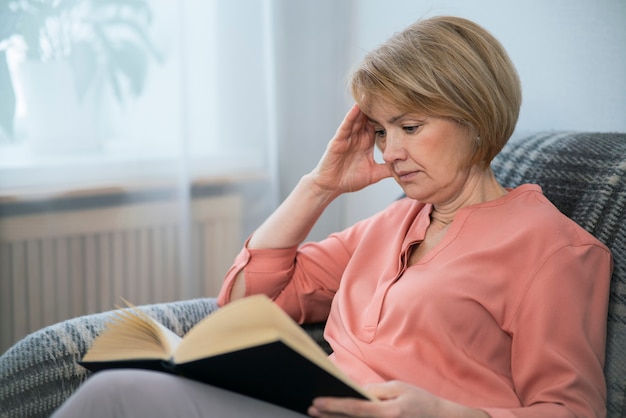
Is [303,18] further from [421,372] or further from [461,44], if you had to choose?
[421,372]

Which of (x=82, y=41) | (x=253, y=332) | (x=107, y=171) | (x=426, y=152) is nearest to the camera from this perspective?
(x=253, y=332)

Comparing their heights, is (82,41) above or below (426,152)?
above

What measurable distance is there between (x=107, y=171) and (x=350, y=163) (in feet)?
2.63

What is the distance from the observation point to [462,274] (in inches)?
43.3

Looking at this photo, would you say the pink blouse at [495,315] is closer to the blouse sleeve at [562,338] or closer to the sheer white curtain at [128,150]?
the blouse sleeve at [562,338]

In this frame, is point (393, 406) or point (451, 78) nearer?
point (393, 406)

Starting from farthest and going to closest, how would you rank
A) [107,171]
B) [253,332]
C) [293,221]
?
[107,171] → [293,221] → [253,332]

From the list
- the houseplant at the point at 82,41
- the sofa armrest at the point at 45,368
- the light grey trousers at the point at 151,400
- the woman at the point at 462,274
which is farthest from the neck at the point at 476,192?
the houseplant at the point at 82,41

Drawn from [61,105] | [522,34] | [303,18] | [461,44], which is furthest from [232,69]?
[461,44]

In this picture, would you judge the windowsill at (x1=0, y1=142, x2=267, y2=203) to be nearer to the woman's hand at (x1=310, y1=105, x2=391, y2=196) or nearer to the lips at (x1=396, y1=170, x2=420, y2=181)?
the woman's hand at (x1=310, y1=105, x2=391, y2=196)

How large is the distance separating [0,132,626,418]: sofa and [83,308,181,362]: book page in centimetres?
17

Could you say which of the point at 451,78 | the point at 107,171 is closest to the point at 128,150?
the point at 107,171

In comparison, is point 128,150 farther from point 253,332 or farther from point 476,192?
point 253,332

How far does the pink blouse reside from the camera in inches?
39.3
